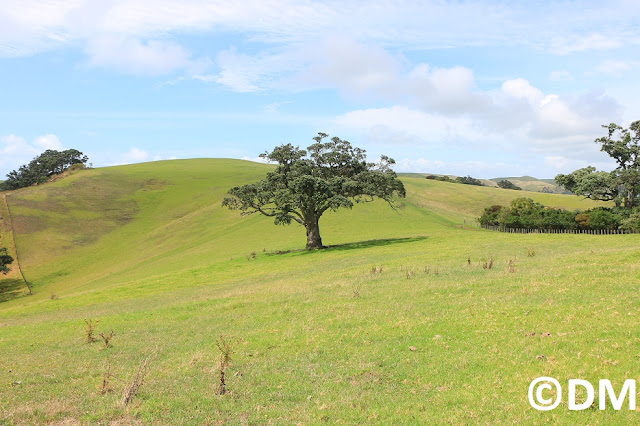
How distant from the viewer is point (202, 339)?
1947 centimetres

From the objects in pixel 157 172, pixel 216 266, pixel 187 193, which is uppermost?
pixel 157 172

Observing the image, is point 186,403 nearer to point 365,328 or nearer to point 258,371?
point 258,371

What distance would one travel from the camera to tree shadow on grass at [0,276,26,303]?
214ft

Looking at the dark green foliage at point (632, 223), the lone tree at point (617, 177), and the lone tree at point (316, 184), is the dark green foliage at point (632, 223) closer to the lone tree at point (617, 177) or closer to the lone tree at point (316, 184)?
the lone tree at point (617, 177)

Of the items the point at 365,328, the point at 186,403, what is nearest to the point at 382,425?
the point at 186,403

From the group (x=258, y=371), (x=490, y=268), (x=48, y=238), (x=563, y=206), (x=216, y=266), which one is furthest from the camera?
(x=563, y=206)

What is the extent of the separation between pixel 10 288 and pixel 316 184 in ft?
173

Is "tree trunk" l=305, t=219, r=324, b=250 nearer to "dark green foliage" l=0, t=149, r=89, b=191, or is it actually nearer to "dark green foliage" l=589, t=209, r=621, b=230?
"dark green foliage" l=589, t=209, r=621, b=230

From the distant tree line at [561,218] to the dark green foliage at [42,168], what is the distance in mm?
146431

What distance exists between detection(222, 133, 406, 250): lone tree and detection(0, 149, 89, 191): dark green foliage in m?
124

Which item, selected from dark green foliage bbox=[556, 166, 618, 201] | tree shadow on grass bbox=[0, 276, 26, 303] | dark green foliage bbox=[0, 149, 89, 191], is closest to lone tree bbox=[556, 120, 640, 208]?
dark green foliage bbox=[556, 166, 618, 201]

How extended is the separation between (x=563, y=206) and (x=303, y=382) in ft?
458

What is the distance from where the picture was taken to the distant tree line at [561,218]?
69438mm

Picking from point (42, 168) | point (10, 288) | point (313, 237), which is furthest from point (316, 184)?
point (42, 168)
